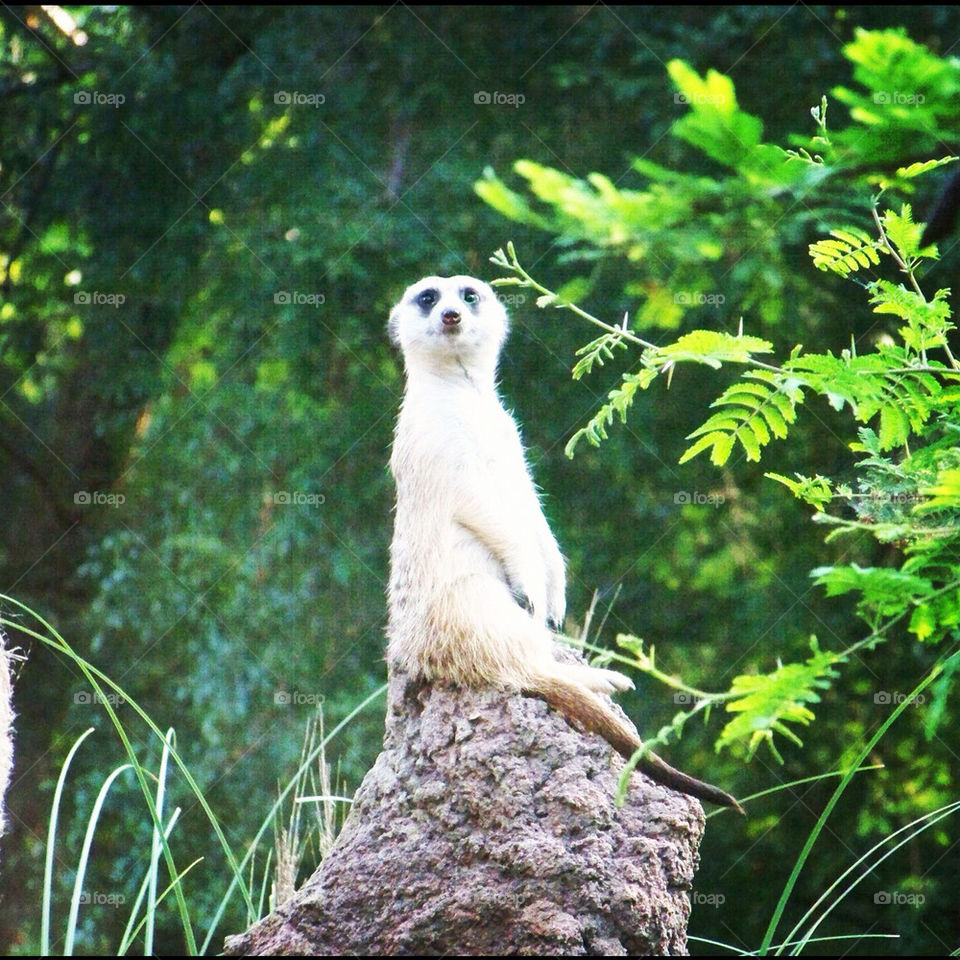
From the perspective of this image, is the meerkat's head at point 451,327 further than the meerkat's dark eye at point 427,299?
No

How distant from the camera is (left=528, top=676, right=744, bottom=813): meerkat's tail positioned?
265 cm

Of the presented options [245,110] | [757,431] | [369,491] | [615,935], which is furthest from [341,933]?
[245,110]

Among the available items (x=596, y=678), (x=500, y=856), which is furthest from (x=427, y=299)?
(x=500, y=856)

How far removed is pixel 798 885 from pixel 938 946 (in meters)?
0.76

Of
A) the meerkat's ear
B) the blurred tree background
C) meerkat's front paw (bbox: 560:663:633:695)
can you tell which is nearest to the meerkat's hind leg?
meerkat's front paw (bbox: 560:663:633:695)

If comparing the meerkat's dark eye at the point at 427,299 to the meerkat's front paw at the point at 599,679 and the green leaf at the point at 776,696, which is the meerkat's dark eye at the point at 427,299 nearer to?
the meerkat's front paw at the point at 599,679

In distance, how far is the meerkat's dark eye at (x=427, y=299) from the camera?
3.76 meters

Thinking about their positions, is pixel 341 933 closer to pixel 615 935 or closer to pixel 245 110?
pixel 615 935

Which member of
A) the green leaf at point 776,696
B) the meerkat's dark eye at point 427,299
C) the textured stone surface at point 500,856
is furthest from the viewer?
the meerkat's dark eye at point 427,299

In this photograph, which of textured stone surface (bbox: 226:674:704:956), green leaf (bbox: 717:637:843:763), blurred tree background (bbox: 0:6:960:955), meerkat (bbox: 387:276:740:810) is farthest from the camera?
blurred tree background (bbox: 0:6:960:955)

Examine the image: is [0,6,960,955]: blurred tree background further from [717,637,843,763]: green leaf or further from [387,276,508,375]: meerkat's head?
[717,637,843,763]: green leaf

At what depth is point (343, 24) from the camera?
21.0ft

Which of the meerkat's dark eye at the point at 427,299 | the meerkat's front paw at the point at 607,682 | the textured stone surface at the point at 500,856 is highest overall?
the meerkat's dark eye at the point at 427,299

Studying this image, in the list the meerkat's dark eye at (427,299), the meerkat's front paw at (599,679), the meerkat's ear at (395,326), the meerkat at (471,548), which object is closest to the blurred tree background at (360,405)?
the meerkat's ear at (395,326)
